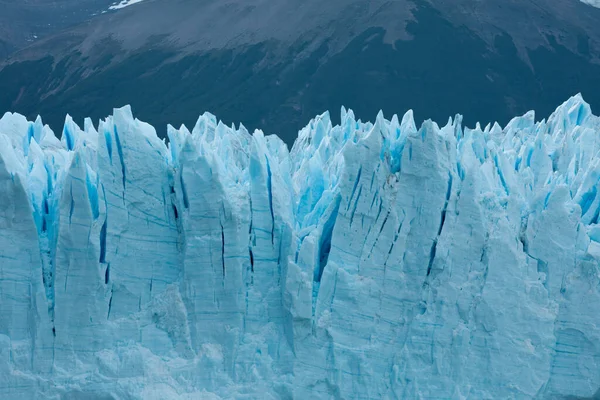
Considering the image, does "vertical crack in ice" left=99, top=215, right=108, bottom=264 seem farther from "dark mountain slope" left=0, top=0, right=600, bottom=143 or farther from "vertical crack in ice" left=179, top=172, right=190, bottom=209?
"dark mountain slope" left=0, top=0, right=600, bottom=143

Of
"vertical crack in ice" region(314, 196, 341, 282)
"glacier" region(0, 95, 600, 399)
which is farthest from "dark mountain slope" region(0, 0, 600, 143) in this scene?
"glacier" region(0, 95, 600, 399)

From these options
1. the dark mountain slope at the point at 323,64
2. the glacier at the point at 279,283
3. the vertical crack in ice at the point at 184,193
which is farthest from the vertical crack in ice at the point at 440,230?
the dark mountain slope at the point at 323,64

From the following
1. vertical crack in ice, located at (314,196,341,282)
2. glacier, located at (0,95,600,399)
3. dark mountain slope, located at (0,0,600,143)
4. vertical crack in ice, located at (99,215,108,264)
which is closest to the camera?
glacier, located at (0,95,600,399)

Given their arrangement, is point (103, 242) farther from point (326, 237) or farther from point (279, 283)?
point (326, 237)

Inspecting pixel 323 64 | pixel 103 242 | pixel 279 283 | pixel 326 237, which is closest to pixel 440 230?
pixel 326 237

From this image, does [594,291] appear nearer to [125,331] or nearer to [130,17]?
[125,331]

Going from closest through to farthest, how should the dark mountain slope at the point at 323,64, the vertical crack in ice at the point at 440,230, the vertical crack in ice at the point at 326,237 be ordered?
the vertical crack in ice at the point at 440,230 → the vertical crack in ice at the point at 326,237 → the dark mountain slope at the point at 323,64

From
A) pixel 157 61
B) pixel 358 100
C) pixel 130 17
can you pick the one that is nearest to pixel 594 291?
pixel 358 100

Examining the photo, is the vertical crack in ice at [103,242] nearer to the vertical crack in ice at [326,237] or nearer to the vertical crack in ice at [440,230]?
the vertical crack in ice at [326,237]
